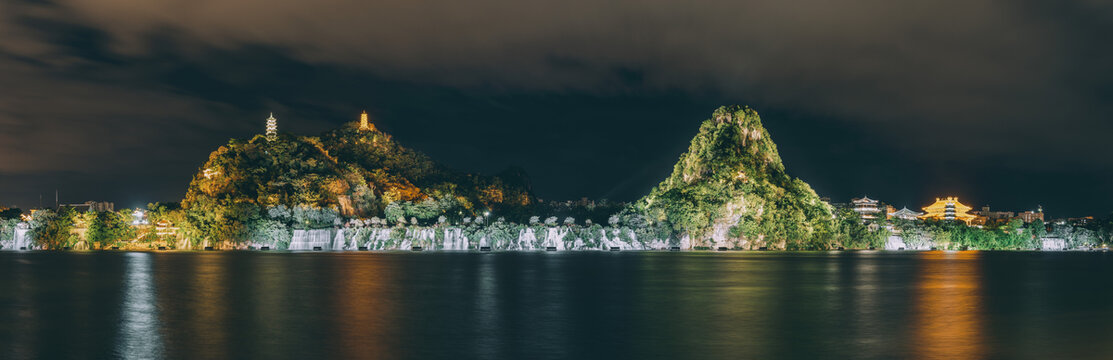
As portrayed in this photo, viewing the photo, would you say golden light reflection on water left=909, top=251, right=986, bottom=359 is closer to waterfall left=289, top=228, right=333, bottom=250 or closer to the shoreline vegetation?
the shoreline vegetation

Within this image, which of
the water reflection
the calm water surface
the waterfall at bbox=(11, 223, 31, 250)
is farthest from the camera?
the waterfall at bbox=(11, 223, 31, 250)

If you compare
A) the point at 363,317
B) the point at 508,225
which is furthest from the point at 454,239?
the point at 363,317

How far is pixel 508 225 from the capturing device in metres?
180

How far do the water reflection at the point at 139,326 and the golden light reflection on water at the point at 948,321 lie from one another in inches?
776

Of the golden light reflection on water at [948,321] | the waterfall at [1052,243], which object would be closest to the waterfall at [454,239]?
the golden light reflection on water at [948,321]

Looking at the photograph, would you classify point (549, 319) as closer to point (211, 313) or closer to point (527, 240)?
point (211, 313)

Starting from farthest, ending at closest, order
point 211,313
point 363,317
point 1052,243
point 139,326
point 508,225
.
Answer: point 1052,243, point 508,225, point 211,313, point 363,317, point 139,326

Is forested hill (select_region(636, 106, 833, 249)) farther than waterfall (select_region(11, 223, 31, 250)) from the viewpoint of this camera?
No

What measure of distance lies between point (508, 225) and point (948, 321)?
15113cm

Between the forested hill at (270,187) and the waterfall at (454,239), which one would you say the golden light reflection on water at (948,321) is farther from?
the forested hill at (270,187)


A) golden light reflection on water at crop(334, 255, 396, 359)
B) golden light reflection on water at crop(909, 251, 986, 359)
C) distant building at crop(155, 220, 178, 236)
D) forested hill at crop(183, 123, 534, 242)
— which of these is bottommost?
golden light reflection on water at crop(909, 251, 986, 359)

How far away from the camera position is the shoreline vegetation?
157 meters

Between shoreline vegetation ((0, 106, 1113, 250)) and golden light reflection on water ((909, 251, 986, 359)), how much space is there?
103m

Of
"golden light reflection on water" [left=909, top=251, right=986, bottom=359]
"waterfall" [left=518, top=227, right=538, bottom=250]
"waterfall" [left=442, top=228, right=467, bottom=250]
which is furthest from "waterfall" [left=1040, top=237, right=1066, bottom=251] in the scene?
"golden light reflection on water" [left=909, top=251, right=986, bottom=359]
